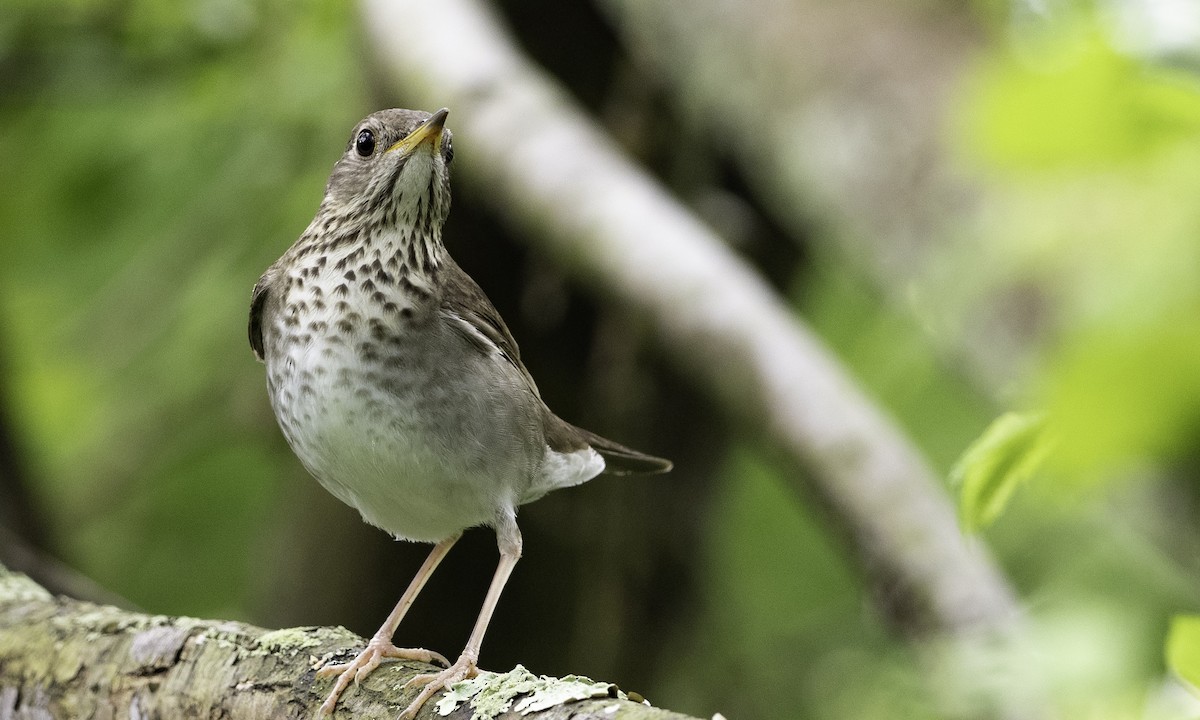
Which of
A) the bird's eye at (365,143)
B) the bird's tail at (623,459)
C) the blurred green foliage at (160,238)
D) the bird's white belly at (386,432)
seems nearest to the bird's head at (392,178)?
the bird's eye at (365,143)

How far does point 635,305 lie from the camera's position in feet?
14.9

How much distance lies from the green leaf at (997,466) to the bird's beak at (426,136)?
53.3 inches

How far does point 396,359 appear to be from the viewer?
298 cm

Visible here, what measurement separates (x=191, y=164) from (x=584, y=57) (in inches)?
92.0

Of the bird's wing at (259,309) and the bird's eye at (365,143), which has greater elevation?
the bird's eye at (365,143)

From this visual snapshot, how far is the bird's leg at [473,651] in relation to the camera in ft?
8.25

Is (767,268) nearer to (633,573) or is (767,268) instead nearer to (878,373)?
(878,373)

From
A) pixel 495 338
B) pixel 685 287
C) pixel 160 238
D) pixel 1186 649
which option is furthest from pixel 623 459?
pixel 160 238

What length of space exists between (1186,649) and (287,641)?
6.26 ft

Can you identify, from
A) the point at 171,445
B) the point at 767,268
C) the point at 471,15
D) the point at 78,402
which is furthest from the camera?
the point at 78,402

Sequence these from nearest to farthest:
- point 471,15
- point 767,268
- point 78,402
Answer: point 471,15
point 767,268
point 78,402

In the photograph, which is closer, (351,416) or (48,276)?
(351,416)

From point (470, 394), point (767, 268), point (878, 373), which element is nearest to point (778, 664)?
point (878, 373)

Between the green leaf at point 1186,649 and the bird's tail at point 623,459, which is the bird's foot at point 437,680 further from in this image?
the green leaf at point 1186,649
